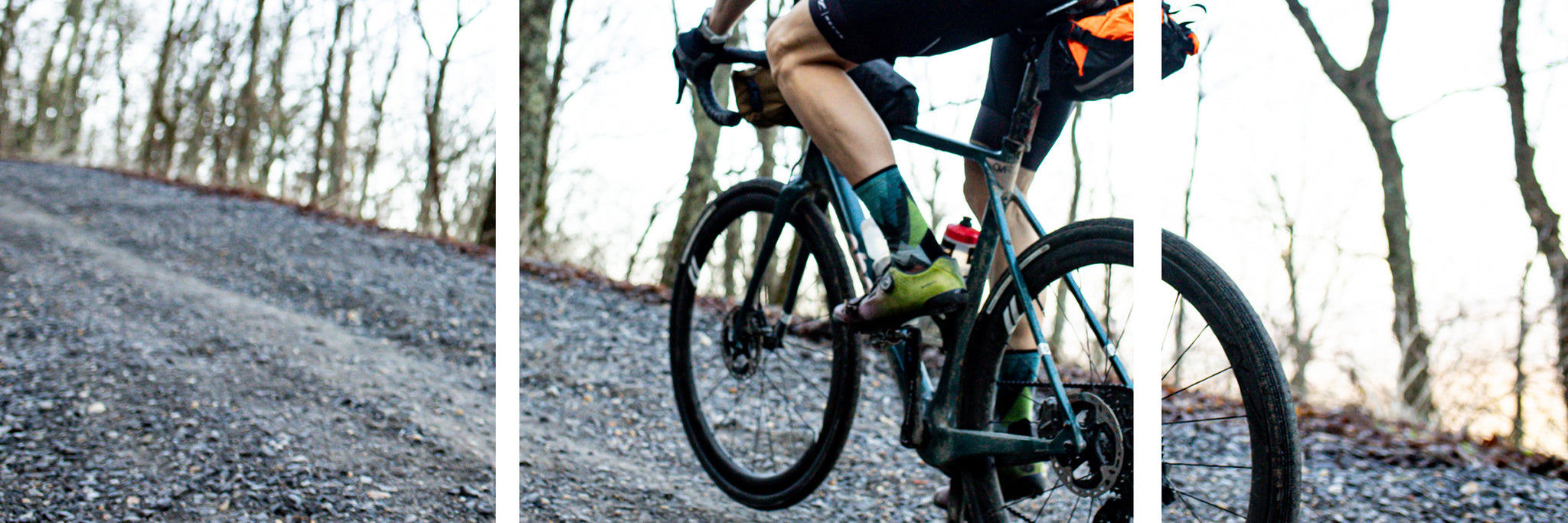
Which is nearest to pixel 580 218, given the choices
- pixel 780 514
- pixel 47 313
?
pixel 47 313

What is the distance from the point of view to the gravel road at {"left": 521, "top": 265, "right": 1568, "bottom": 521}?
1994 millimetres

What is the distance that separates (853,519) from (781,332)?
49cm

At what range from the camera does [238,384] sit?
2369 mm

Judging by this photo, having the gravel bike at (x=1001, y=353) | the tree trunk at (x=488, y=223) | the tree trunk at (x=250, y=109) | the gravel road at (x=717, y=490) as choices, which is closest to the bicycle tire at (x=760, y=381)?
the gravel bike at (x=1001, y=353)

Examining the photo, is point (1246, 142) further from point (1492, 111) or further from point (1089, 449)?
point (1089, 449)

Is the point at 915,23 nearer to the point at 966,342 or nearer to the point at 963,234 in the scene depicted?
the point at 963,234

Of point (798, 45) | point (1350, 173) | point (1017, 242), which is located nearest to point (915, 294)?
point (1017, 242)

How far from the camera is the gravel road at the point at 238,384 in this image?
1.74 meters

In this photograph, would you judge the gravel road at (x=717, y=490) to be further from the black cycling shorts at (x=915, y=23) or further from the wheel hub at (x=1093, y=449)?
the black cycling shorts at (x=915, y=23)

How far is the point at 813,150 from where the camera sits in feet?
5.70

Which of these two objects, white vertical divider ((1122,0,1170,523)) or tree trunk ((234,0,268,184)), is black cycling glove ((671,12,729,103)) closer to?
white vertical divider ((1122,0,1170,523))

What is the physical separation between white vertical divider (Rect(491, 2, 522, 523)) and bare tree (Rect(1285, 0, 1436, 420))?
12.2 feet

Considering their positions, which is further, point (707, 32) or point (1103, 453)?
point (707, 32)

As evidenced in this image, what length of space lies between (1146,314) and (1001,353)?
0.30 m
